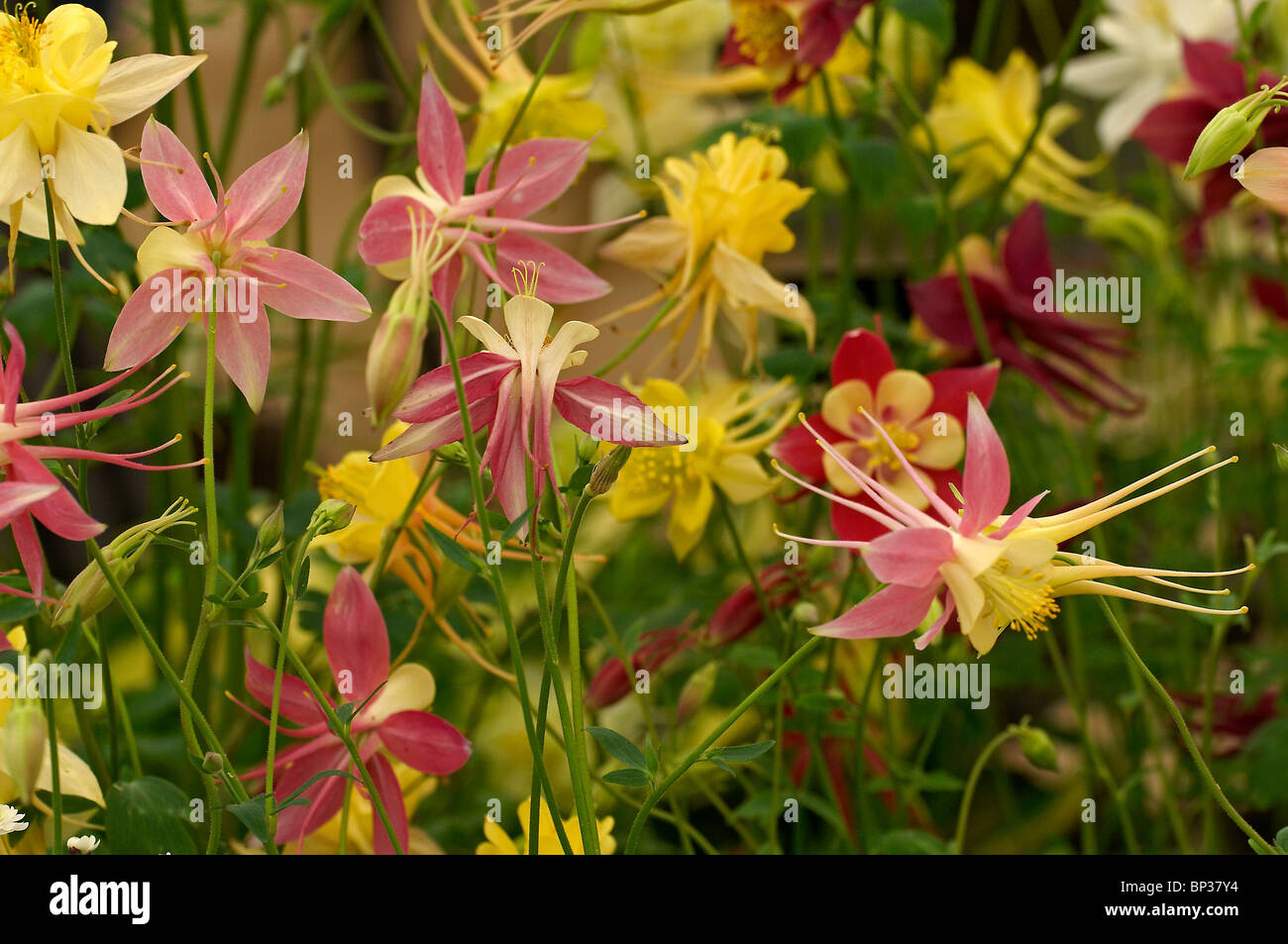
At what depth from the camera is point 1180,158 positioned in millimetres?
607

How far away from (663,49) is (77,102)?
0.55m

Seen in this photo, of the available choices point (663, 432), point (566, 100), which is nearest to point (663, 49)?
Answer: point (566, 100)

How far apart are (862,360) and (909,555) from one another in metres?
0.16

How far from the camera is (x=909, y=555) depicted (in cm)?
31

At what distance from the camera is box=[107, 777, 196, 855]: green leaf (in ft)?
1.26

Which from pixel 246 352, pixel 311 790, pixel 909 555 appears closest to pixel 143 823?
pixel 311 790

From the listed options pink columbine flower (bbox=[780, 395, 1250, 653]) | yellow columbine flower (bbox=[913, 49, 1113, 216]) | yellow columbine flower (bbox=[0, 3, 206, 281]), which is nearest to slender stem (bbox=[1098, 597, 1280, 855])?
pink columbine flower (bbox=[780, 395, 1250, 653])

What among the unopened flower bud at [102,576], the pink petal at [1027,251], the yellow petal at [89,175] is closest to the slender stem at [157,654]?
the unopened flower bud at [102,576]

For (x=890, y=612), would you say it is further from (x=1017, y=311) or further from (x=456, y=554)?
(x=1017, y=311)

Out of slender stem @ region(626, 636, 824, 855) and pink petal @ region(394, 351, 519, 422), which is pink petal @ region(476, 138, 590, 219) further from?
slender stem @ region(626, 636, 824, 855)

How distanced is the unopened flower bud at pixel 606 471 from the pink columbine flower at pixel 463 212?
80 mm

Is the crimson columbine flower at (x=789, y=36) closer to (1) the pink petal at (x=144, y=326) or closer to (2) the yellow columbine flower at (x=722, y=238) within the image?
(2) the yellow columbine flower at (x=722, y=238)

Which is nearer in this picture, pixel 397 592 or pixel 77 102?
pixel 77 102
